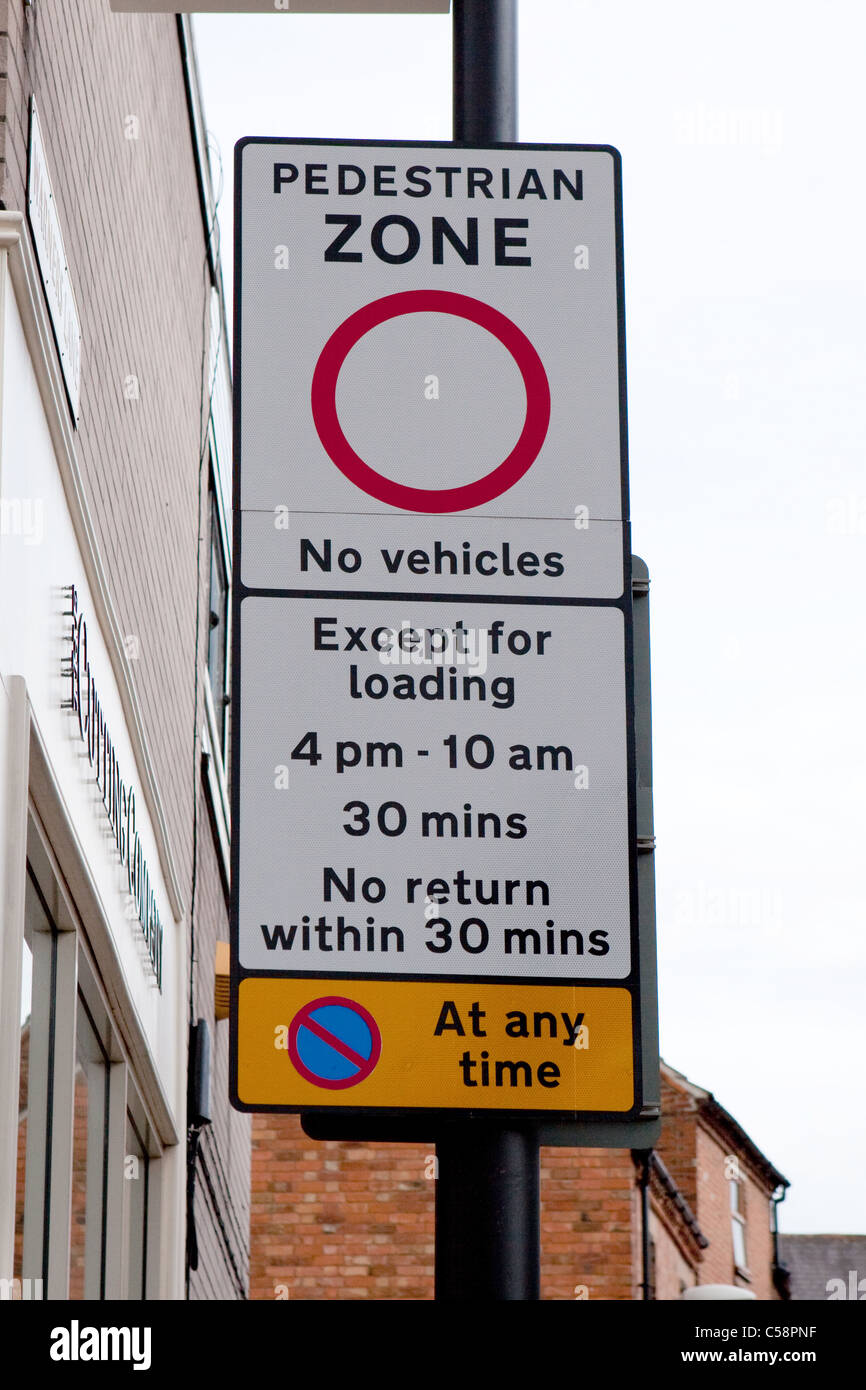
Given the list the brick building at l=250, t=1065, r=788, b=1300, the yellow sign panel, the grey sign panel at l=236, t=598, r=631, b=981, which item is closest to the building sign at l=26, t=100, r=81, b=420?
the grey sign panel at l=236, t=598, r=631, b=981

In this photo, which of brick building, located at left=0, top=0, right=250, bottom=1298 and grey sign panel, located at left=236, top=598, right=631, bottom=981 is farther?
brick building, located at left=0, top=0, right=250, bottom=1298

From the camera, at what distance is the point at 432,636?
3248 millimetres

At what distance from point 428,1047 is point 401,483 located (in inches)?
36.8

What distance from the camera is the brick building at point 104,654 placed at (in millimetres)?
5016

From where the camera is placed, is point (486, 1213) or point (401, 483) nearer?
point (486, 1213)

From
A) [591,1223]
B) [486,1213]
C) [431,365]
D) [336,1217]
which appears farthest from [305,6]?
[336,1217]

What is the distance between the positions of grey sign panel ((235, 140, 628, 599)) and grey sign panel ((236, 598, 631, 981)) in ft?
0.34

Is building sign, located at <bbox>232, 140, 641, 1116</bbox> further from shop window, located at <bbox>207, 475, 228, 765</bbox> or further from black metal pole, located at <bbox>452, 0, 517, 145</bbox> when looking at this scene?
shop window, located at <bbox>207, 475, 228, 765</bbox>

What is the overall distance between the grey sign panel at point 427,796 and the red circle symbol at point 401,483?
20 centimetres

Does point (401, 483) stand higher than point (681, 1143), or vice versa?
point (681, 1143)

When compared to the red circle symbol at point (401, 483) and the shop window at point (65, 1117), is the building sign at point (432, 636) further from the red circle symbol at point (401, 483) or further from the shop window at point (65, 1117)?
the shop window at point (65, 1117)

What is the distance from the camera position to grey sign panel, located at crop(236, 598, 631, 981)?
309cm

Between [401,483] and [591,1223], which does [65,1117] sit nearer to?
[401,483]
